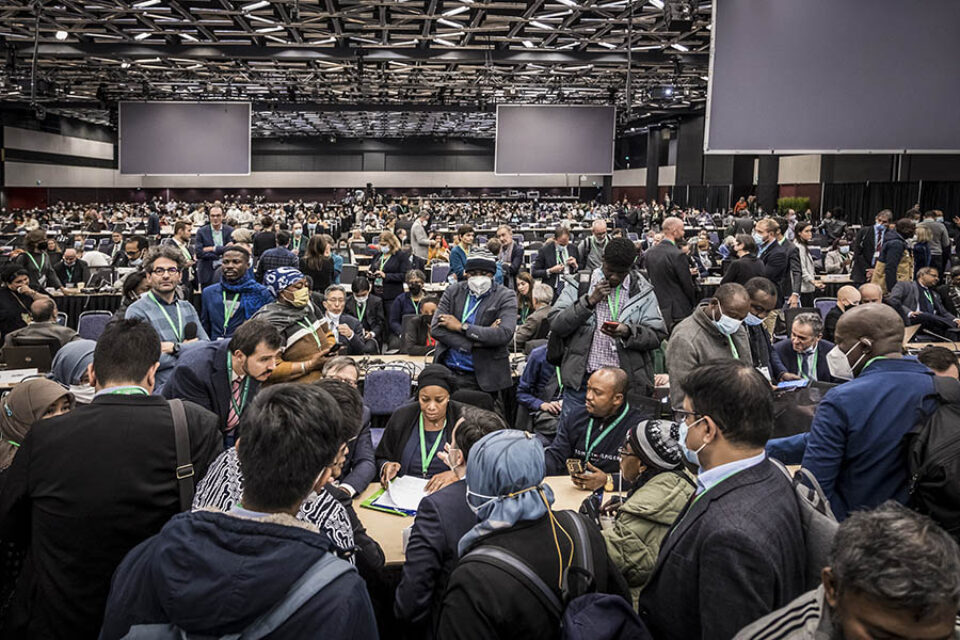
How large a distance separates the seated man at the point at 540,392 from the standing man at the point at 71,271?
8.40 metres

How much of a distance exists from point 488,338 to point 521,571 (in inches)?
126

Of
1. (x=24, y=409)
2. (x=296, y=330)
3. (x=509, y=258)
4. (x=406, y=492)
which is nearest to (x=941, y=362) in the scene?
(x=406, y=492)

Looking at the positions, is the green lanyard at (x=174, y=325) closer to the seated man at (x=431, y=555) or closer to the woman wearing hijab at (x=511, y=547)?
the seated man at (x=431, y=555)

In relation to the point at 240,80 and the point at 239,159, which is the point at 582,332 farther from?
the point at 240,80

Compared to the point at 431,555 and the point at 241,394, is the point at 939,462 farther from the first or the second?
the point at 241,394

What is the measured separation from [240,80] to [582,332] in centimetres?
1960

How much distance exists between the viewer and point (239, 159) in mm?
15258

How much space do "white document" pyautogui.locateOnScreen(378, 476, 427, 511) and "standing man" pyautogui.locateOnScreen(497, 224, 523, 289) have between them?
700cm

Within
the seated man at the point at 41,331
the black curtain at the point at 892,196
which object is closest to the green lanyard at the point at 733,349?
the seated man at the point at 41,331

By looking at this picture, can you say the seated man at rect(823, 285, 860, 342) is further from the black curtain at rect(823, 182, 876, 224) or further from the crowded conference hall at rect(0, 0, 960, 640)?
the black curtain at rect(823, 182, 876, 224)

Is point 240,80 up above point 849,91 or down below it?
Answer: above

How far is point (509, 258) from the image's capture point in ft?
37.9

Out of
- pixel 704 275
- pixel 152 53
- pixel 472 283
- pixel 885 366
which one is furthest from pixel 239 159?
pixel 885 366

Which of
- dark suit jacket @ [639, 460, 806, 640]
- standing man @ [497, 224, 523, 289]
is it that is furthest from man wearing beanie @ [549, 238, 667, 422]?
standing man @ [497, 224, 523, 289]
